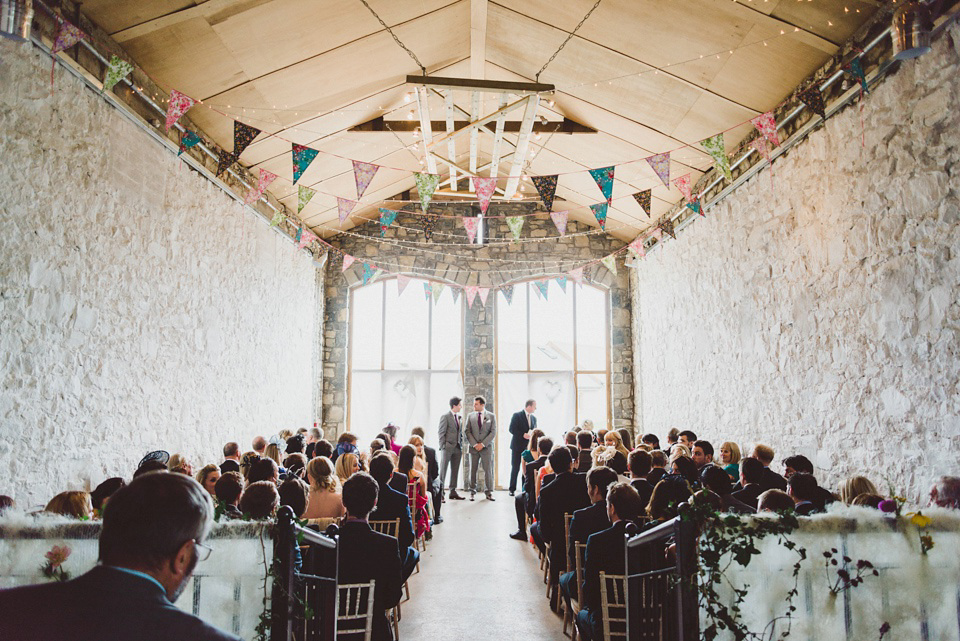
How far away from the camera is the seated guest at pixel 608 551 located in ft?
9.49

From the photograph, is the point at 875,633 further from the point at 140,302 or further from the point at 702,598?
the point at 140,302

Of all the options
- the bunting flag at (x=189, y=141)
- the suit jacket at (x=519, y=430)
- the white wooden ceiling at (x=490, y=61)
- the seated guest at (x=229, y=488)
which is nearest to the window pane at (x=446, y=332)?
A: the suit jacket at (x=519, y=430)

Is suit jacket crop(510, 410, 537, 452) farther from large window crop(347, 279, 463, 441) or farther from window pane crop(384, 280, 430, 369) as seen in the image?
window pane crop(384, 280, 430, 369)

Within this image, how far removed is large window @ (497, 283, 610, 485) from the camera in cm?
1050

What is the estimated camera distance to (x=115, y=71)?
4.41 m

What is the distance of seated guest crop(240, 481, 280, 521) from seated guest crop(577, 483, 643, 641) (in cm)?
140

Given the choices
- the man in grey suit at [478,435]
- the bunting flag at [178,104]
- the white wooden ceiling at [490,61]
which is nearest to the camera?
the white wooden ceiling at [490,61]

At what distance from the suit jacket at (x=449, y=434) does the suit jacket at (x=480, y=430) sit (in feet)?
0.70

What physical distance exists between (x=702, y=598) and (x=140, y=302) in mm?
4640

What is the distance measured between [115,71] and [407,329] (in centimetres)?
667

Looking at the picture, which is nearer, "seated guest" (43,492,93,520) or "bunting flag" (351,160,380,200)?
"seated guest" (43,492,93,520)

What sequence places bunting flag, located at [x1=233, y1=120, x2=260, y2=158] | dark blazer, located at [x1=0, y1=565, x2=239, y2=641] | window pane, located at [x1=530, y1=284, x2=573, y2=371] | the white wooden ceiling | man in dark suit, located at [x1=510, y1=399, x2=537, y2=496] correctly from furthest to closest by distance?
1. window pane, located at [x1=530, y1=284, x2=573, y2=371]
2. man in dark suit, located at [x1=510, y1=399, x2=537, y2=496]
3. bunting flag, located at [x1=233, y1=120, x2=260, y2=158]
4. the white wooden ceiling
5. dark blazer, located at [x1=0, y1=565, x2=239, y2=641]

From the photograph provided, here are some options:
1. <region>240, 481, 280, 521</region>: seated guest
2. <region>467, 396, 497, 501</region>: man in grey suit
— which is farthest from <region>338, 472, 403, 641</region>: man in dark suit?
<region>467, 396, 497, 501</region>: man in grey suit

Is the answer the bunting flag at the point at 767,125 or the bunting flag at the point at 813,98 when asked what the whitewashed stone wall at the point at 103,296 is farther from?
the bunting flag at the point at 813,98
